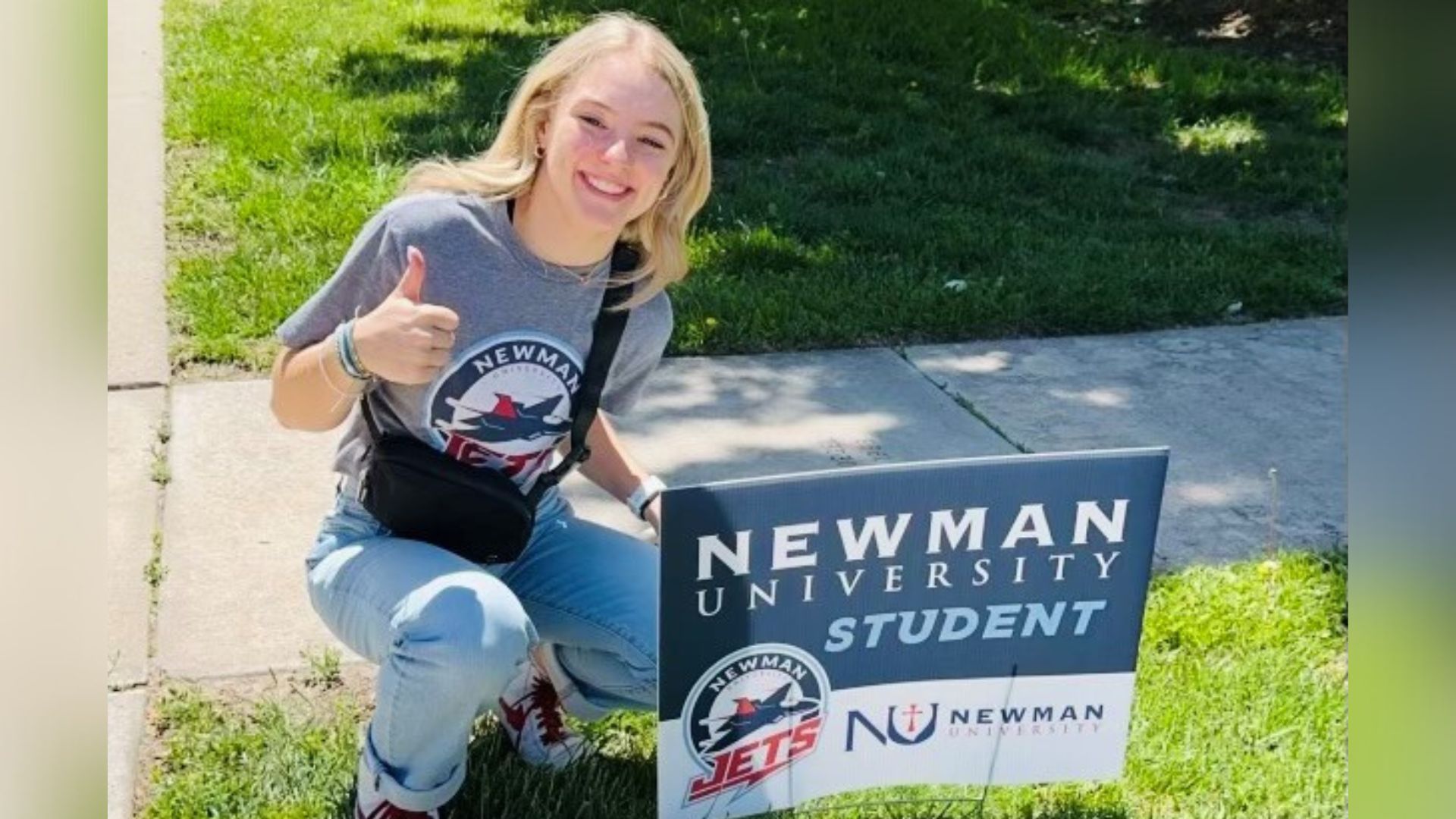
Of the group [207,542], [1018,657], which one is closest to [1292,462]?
[1018,657]

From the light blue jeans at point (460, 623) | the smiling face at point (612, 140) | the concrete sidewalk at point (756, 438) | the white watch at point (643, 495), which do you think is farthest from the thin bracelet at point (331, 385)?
the concrete sidewalk at point (756, 438)

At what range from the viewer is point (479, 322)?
243 centimetres

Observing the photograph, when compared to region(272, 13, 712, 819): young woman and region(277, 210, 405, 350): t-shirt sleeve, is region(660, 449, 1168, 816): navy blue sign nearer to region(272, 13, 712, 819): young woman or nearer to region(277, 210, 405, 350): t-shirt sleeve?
region(272, 13, 712, 819): young woman

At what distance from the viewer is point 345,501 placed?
8.46 feet

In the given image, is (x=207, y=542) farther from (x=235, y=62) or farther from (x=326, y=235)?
(x=235, y=62)

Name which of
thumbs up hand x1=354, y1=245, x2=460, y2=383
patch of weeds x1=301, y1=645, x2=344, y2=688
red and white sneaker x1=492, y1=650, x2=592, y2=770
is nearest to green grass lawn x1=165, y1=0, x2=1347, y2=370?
patch of weeds x1=301, y1=645, x2=344, y2=688

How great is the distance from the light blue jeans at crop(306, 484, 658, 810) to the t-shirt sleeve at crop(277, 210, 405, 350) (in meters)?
0.30

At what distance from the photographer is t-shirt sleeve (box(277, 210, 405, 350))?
2.36 m

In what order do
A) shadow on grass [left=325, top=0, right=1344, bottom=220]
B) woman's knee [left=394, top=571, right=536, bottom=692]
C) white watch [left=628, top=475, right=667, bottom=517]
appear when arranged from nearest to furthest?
woman's knee [left=394, top=571, right=536, bottom=692], white watch [left=628, top=475, right=667, bottom=517], shadow on grass [left=325, top=0, right=1344, bottom=220]

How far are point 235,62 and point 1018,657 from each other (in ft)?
16.2

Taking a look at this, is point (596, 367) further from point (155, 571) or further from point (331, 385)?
point (155, 571)

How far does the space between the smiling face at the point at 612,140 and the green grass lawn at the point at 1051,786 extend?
2.85ft

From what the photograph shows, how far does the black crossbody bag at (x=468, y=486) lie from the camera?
2.43 meters

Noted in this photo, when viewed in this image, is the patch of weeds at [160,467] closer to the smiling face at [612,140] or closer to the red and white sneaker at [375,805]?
the red and white sneaker at [375,805]
